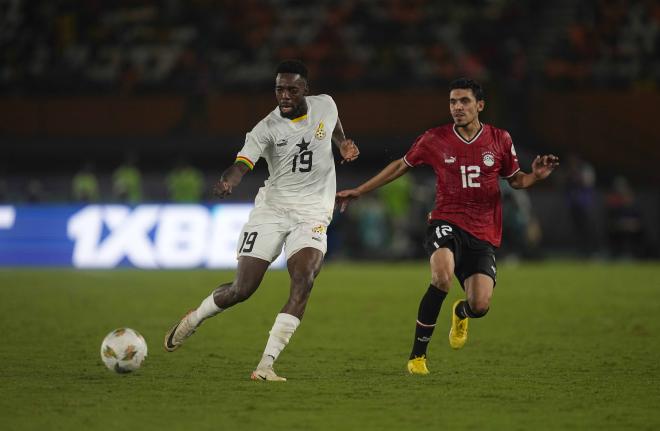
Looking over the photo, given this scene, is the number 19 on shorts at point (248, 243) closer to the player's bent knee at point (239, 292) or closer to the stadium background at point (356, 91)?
the player's bent knee at point (239, 292)

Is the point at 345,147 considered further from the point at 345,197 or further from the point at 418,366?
the point at 418,366

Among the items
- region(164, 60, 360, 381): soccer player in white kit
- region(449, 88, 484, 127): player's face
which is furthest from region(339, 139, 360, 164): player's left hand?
region(449, 88, 484, 127): player's face

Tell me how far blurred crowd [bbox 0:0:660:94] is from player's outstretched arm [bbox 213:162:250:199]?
65.1ft

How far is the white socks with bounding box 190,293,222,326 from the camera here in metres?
8.54

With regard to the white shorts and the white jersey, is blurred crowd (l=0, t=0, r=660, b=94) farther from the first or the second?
the white shorts

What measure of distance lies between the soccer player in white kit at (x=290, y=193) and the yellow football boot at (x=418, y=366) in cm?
99

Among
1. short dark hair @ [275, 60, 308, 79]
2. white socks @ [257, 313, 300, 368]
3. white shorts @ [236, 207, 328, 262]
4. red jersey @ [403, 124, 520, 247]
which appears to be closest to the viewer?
white socks @ [257, 313, 300, 368]

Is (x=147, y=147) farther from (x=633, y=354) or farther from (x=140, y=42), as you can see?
(x=633, y=354)

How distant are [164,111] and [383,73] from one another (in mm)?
5577

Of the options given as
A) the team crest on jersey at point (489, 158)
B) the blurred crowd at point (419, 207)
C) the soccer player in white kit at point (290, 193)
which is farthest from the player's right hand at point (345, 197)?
the blurred crowd at point (419, 207)

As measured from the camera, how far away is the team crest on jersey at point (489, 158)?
885 cm

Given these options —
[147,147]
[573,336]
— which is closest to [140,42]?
[147,147]

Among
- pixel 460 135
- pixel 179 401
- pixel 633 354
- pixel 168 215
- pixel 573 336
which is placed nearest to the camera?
pixel 179 401

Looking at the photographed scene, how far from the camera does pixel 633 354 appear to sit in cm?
984
